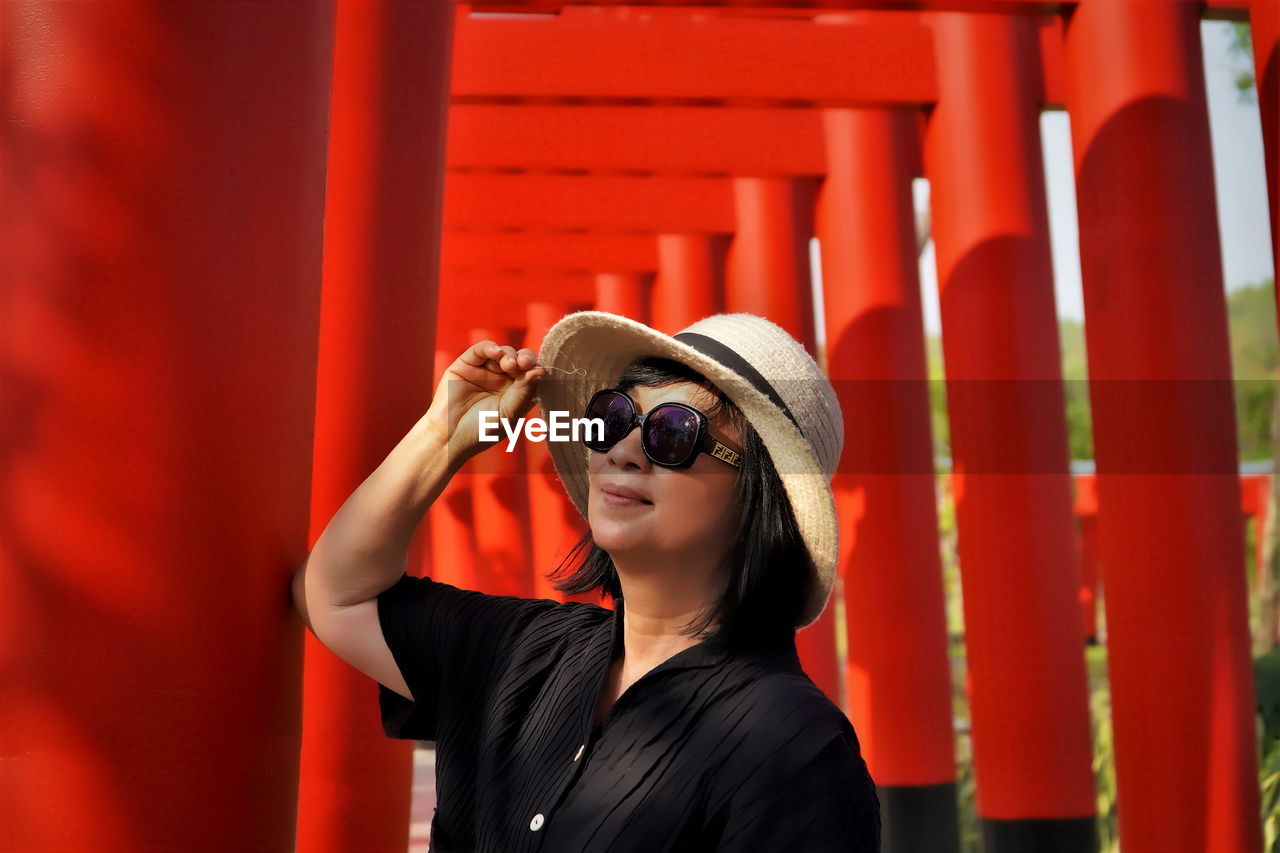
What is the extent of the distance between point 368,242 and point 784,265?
779 cm

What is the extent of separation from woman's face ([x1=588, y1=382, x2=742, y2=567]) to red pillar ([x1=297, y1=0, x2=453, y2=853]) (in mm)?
1678

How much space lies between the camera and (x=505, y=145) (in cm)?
998

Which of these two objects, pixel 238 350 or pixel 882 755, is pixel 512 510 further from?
pixel 238 350

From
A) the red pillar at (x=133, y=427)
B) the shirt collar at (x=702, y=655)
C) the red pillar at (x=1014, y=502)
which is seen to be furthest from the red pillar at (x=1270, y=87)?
the red pillar at (x=133, y=427)

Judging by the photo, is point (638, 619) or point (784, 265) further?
point (784, 265)

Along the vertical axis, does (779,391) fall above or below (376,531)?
above

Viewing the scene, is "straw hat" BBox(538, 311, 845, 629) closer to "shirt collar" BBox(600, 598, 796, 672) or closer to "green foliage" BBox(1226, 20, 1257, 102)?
"shirt collar" BBox(600, 598, 796, 672)

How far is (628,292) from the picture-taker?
53.4 ft

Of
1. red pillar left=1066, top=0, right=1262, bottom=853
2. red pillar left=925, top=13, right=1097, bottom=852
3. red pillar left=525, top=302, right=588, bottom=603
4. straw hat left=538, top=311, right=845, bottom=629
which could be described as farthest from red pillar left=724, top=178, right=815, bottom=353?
straw hat left=538, top=311, right=845, bottom=629

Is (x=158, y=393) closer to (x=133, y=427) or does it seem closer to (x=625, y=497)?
(x=133, y=427)

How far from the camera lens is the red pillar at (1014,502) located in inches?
296

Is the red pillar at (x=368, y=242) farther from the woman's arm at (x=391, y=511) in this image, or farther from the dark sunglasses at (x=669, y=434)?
the dark sunglasses at (x=669, y=434)

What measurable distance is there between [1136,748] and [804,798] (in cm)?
477

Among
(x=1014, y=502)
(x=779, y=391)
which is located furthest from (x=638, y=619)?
(x=1014, y=502)
